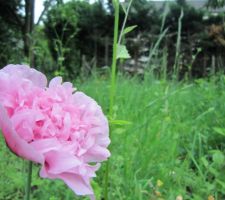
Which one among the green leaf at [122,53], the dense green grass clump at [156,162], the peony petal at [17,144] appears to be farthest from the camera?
the dense green grass clump at [156,162]

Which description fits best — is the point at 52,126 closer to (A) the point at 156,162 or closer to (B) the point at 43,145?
(B) the point at 43,145

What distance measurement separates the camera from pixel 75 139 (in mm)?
591

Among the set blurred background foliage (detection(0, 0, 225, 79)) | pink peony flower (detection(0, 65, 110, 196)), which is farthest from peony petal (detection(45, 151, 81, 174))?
blurred background foliage (detection(0, 0, 225, 79))

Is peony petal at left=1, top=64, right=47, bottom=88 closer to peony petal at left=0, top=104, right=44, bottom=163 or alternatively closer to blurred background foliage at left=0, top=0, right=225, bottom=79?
peony petal at left=0, top=104, right=44, bottom=163

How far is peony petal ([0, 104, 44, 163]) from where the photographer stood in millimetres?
533

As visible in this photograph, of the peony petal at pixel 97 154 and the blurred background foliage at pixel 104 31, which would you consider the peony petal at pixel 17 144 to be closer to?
the peony petal at pixel 97 154

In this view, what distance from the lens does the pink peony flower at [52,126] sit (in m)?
0.55

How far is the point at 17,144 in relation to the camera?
1.77 feet

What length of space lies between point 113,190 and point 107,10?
62.3ft

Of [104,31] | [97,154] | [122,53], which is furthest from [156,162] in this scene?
[104,31]

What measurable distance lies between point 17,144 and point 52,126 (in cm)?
5

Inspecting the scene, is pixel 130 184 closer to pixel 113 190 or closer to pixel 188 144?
pixel 113 190

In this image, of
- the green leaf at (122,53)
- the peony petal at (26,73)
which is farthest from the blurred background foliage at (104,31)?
the peony petal at (26,73)

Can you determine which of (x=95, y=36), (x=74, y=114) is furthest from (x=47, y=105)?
(x=95, y=36)
